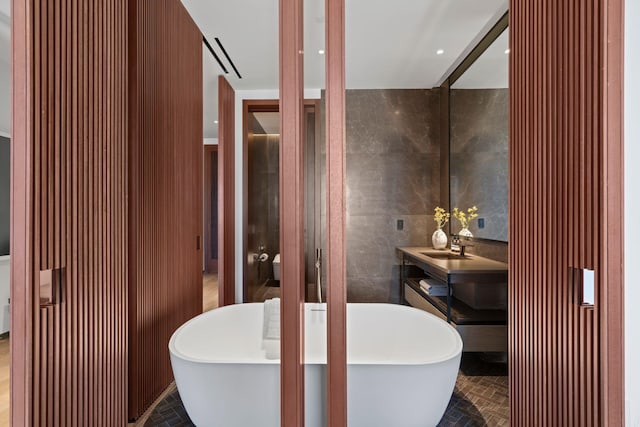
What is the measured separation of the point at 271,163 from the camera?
1.20 meters

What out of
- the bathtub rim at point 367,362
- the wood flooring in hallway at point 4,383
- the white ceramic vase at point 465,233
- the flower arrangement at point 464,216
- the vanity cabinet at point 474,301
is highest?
the flower arrangement at point 464,216

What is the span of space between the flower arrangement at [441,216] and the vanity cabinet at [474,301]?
196 millimetres

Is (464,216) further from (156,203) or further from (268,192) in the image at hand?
(156,203)

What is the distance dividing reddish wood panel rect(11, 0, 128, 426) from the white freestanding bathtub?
0.35m

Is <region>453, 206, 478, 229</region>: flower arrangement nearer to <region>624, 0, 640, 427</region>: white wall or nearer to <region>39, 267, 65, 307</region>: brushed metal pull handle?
<region>624, 0, 640, 427</region>: white wall

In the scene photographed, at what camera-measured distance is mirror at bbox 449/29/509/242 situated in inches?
53.6

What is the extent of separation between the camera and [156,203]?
1636 millimetres

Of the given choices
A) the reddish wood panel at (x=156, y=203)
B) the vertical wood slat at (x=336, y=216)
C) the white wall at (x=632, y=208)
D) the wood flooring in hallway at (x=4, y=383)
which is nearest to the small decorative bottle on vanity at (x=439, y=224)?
the vertical wood slat at (x=336, y=216)

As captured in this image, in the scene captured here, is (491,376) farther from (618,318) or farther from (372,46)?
(372,46)

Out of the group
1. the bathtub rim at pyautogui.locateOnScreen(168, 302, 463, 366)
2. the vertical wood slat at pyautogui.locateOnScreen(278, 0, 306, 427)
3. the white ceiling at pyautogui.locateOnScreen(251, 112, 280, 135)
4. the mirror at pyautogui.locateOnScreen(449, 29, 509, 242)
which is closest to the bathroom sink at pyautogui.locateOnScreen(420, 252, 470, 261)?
the mirror at pyautogui.locateOnScreen(449, 29, 509, 242)

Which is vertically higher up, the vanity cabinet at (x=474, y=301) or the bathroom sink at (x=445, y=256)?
the bathroom sink at (x=445, y=256)

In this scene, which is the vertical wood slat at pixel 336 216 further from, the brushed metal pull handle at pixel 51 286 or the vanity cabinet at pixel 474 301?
the brushed metal pull handle at pixel 51 286

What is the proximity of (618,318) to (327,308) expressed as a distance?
93 centimetres

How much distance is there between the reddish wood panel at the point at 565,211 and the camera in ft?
3.07
